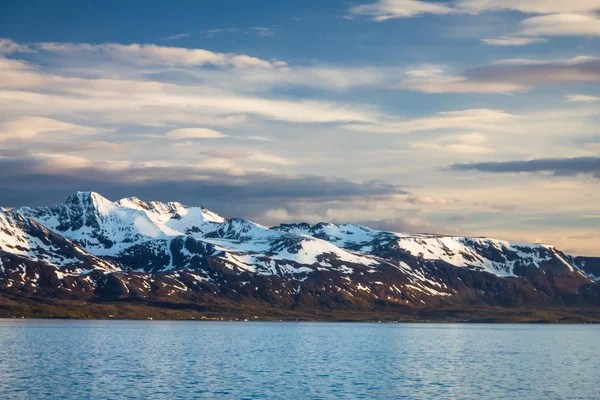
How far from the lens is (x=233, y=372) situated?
115062 mm

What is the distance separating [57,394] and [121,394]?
6.83 metres

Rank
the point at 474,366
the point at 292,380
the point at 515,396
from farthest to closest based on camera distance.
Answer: the point at 474,366
the point at 292,380
the point at 515,396

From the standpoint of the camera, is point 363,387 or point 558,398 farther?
point 363,387

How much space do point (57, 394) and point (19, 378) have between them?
16.4 meters

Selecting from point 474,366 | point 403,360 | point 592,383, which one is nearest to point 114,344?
point 403,360

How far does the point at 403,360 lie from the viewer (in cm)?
14412

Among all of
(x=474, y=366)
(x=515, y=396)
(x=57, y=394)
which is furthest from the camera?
(x=474, y=366)

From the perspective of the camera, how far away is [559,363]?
14375cm

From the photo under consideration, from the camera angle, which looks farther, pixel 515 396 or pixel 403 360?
pixel 403 360

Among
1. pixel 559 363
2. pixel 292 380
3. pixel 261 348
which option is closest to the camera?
pixel 292 380

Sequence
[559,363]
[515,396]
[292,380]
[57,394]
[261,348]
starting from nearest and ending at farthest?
[57,394] → [515,396] → [292,380] → [559,363] → [261,348]

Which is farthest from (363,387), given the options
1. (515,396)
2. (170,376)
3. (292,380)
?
(170,376)

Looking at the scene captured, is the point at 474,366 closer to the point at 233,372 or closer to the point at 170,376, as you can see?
the point at 233,372

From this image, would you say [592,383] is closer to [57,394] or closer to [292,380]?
[292,380]
